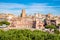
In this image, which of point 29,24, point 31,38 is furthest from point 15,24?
point 31,38

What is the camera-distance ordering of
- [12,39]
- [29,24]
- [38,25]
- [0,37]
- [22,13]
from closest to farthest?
[12,39] < [0,37] < [38,25] < [29,24] < [22,13]

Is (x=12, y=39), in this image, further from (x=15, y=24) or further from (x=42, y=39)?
(x=15, y=24)

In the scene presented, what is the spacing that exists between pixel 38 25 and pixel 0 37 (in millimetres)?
13839

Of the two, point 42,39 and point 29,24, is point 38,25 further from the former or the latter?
point 42,39

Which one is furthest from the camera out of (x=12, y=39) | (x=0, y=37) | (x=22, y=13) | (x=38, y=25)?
(x=22, y=13)

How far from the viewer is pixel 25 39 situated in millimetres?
10227

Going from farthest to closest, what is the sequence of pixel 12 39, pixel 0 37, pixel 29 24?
pixel 29 24 → pixel 0 37 → pixel 12 39

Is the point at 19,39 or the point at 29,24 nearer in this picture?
the point at 19,39

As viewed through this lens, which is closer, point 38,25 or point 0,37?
point 0,37

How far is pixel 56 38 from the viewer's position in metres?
10.6

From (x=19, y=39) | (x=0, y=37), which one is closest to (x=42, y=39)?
(x=19, y=39)

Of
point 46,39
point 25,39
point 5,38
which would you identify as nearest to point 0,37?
point 5,38

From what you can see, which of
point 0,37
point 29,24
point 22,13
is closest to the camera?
point 0,37

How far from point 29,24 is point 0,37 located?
16.7m
